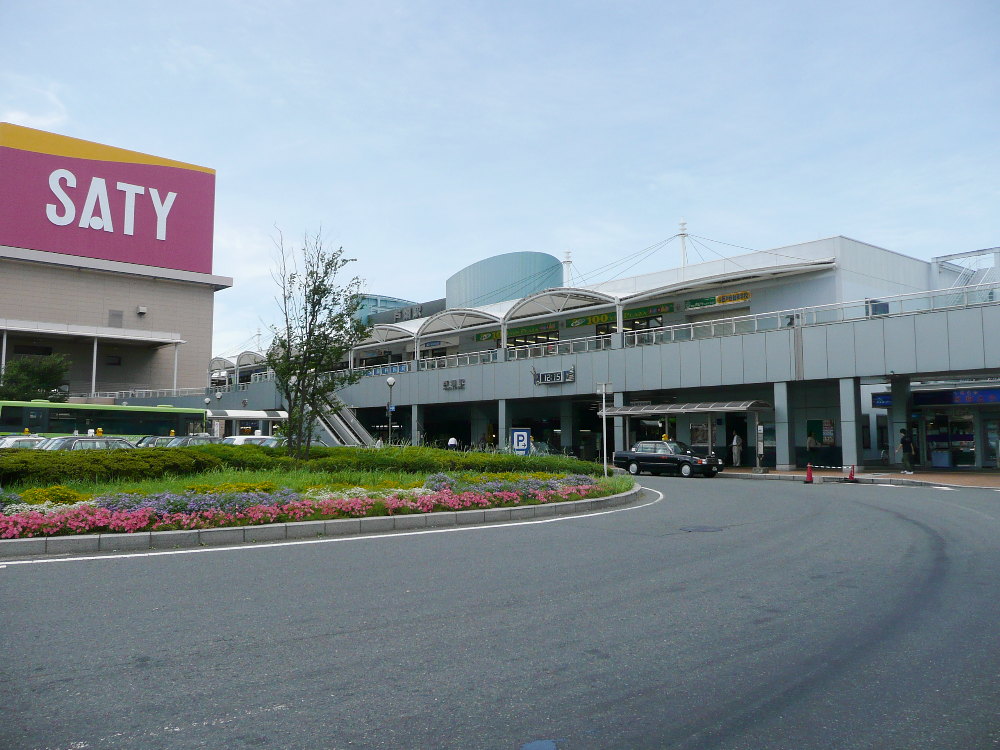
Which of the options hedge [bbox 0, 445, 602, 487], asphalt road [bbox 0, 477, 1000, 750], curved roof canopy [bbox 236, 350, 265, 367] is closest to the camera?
asphalt road [bbox 0, 477, 1000, 750]

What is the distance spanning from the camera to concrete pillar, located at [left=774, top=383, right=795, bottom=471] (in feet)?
102

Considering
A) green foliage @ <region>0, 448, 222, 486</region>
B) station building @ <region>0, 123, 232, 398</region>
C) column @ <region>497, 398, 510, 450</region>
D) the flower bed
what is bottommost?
the flower bed

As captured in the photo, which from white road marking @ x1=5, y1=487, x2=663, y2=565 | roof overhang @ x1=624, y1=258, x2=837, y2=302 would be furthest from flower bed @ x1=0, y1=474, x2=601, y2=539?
roof overhang @ x1=624, y1=258, x2=837, y2=302

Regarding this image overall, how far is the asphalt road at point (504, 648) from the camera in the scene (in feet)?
13.2

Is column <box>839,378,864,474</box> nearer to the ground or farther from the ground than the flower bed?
farther from the ground

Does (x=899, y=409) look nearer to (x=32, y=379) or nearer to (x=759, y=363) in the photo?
(x=759, y=363)

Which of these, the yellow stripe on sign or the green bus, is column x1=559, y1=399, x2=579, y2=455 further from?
the yellow stripe on sign

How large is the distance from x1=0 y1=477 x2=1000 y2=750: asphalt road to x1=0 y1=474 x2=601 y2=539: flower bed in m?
1.29

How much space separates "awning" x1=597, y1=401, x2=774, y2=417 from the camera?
31422mm

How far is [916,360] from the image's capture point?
2725 cm

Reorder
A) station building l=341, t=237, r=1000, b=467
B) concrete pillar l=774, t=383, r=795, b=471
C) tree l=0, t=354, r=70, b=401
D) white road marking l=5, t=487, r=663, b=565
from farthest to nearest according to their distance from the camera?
tree l=0, t=354, r=70, b=401 < concrete pillar l=774, t=383, r=795, b=471 < station building l=341, t=237, r=1000, b=467 < white road marking l=5, t=487, r=663, b=565

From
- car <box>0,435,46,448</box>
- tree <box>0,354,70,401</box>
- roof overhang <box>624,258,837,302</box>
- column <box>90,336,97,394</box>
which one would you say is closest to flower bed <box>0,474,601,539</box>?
car <box>0,435,46,448</box>

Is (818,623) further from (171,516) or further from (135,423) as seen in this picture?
(135,423)

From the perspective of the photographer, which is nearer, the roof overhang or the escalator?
the roof overhang
